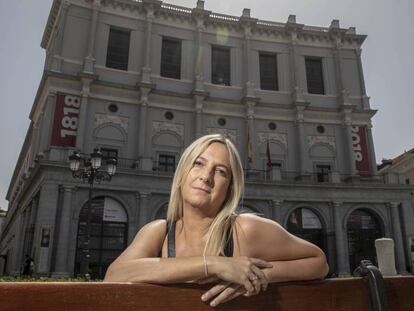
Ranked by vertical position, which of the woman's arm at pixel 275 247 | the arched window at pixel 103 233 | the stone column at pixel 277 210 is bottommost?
the woman's arm at pixel 275 247

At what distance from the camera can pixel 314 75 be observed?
33750 millimetres

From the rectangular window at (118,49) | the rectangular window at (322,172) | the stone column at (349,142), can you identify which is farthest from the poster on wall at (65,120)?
the stone column at (349,142)

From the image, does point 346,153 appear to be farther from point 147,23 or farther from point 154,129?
point 147,23

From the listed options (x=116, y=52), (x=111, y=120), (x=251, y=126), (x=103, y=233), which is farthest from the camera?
(x=251, y=126)

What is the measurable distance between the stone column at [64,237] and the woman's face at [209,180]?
21.3 meters

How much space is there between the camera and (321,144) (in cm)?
3105

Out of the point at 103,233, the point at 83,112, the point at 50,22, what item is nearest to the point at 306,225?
the point at 103,233

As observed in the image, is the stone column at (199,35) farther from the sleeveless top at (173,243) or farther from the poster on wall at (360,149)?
the sleeveless top at (173,243)

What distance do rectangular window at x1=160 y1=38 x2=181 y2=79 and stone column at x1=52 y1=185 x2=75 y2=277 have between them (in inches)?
488

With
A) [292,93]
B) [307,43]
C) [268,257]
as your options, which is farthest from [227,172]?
[307,43]

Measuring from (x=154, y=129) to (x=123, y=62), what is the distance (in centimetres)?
593

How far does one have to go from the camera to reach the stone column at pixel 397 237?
88.0 ft

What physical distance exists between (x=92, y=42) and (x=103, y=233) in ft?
46.2

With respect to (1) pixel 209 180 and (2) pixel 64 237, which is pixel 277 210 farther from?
(1) pixel 209 180
